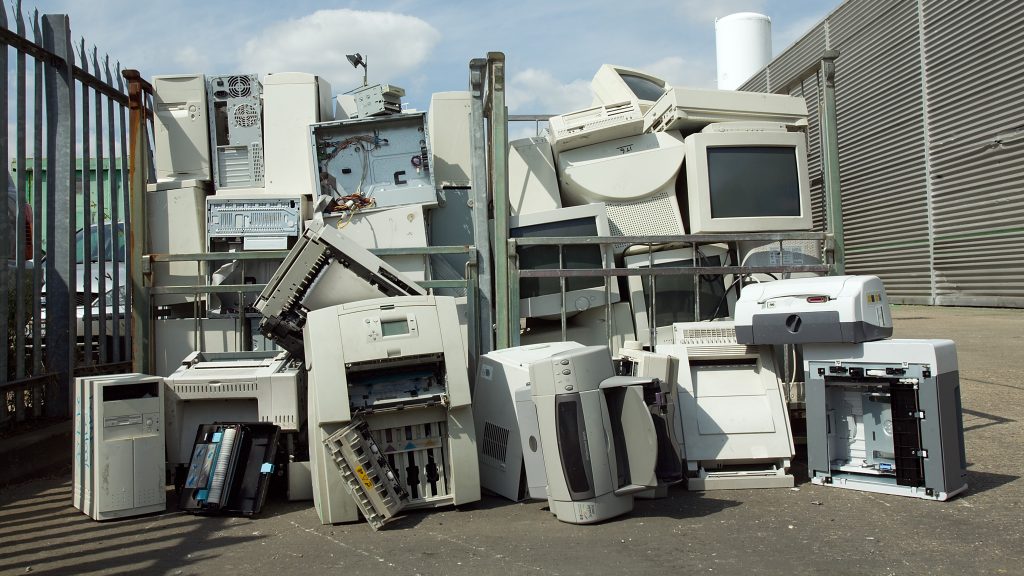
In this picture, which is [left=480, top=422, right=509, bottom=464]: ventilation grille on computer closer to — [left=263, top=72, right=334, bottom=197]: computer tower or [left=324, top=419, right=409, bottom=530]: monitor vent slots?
[left=324, top=419, right=409, bottom=530]: monitor vent slots

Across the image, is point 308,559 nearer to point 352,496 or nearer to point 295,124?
point 352,496

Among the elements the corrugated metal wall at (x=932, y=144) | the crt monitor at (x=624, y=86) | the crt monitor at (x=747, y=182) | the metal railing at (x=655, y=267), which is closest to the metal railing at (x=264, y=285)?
the metal railing at (x=655, y=267)

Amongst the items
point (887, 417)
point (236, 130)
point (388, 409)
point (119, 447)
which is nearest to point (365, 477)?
point (388, 409)

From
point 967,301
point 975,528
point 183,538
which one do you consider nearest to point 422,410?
point 183,538

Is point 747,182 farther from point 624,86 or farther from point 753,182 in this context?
point 624,86

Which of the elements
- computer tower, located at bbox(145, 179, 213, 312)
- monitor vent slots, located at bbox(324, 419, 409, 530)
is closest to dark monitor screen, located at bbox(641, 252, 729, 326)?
monitor vent slots, located at bbox(324, 419, 409, 530)

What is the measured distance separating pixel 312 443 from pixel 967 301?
1187 cm

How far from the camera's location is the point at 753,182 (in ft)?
16.9

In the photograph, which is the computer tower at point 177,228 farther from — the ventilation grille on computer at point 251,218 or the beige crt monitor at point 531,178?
the beige crt monitor at point 531,178

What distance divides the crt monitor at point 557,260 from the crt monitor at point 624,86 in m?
1.47

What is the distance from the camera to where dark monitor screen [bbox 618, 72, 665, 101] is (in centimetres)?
639

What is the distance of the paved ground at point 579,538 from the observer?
296cm

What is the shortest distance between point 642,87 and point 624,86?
46 cm

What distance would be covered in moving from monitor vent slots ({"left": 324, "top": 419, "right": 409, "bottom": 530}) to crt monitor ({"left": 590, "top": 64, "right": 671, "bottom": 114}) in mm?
3608
